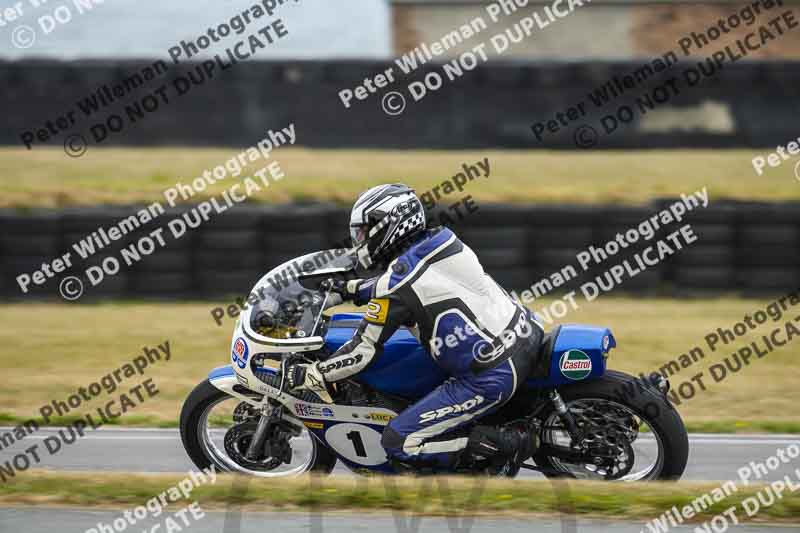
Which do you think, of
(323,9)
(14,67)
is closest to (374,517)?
(14,67)

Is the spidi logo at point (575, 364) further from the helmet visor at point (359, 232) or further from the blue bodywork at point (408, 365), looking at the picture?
the helmet visor at point (359, 232)

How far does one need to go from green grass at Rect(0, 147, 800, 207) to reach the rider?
7.07 metres

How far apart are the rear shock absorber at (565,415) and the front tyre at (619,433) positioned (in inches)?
1.2

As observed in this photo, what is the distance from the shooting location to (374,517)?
4.67 meters

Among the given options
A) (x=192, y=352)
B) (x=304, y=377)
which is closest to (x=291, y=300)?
(x=304, y=377)

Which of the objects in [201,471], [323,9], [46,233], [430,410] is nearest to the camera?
[430,410]

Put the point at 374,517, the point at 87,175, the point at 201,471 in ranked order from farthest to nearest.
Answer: the point at 87,175 < the point at 201,471 < the point at 374,517

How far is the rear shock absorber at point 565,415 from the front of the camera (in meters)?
5.62

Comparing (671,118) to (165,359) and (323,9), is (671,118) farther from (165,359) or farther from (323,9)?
(165,359)

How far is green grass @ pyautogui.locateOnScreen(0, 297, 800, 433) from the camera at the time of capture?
26.5ft

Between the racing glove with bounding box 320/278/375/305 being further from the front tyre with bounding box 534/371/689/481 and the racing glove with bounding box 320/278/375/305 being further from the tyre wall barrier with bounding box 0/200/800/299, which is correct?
the tyre wall barrier with bounding box 0/200/800/299

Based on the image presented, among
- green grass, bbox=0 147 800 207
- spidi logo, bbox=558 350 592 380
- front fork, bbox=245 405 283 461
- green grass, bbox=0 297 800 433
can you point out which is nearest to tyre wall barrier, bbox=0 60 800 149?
green grass, bbox=0 147 800 207

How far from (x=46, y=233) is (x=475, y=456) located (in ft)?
23.1

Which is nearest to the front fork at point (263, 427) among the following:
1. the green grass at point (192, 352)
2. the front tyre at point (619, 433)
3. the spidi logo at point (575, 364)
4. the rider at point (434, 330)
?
the rider at point (434, 330)
